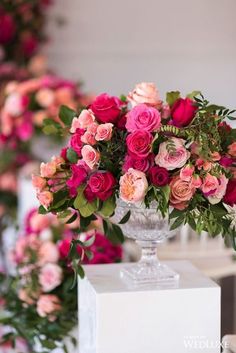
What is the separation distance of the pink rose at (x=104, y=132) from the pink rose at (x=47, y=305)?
66 centimetres

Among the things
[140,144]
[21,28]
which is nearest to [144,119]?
[140,144]

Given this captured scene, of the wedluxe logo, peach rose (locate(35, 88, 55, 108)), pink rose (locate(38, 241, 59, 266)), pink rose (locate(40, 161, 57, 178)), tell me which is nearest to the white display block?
the wedluxe logo

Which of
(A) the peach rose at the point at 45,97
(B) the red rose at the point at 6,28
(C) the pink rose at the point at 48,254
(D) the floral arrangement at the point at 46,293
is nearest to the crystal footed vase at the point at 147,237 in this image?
(D) the floral arrangement at the point at 46,293

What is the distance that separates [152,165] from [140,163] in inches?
1.0

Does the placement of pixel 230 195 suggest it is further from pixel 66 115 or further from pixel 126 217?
pixel 66 115

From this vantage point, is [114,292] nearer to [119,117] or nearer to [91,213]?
[91,213]

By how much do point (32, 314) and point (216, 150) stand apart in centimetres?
83

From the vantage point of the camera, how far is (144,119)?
1.35 m

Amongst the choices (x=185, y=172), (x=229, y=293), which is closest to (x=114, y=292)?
(x=185, y=172)

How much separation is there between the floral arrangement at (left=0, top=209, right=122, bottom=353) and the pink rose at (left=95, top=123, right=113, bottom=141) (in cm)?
51

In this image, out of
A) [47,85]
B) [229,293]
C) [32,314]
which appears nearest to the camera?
[32,314]

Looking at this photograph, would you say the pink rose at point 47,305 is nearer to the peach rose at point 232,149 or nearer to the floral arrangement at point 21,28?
the peach rose at point 232,149

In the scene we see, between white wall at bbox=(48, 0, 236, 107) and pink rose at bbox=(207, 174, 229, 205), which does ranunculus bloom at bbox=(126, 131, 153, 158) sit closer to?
pink rose at bbox=(207, 174, 229, 205)

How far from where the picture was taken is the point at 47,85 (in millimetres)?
3326
